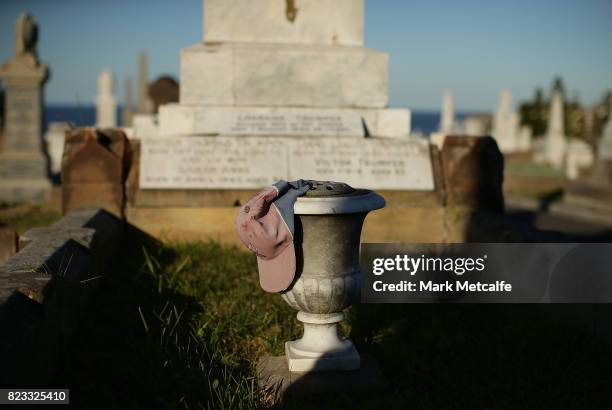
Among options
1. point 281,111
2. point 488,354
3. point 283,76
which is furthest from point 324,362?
point 283,76

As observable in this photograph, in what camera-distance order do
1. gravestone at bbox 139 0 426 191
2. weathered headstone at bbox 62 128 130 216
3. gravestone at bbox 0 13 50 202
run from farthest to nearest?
gravestone at bbox 0 13 50 202 → gravestone at bbox 139 0 426 191 → weathered headstone at bbox 62 128 130 216

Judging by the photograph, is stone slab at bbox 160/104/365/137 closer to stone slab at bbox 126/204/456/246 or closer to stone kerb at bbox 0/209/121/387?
stone slab at bbox 126/204/456/246

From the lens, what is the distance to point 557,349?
12.6 ft

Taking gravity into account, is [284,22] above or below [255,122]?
above

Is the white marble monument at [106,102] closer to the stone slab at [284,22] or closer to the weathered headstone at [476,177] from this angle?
the stone slab at [284,22]

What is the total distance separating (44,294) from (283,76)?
4.09 m

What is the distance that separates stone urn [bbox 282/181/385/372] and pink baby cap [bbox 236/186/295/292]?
0.08m

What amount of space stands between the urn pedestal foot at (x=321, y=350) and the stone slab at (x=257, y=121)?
10.5 feet

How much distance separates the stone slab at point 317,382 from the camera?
3246 mm

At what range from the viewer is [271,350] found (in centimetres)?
376

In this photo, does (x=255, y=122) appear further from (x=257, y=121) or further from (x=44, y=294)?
(x=44, y=294)

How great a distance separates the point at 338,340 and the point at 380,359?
16.4 inches

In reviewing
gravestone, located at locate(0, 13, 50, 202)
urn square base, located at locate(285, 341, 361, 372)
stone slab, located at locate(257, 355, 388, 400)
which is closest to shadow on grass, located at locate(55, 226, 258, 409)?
stone slab, located at locate(257, 355, 388, 400)

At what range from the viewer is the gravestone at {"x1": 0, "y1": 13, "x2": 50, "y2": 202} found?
13.1 metres
